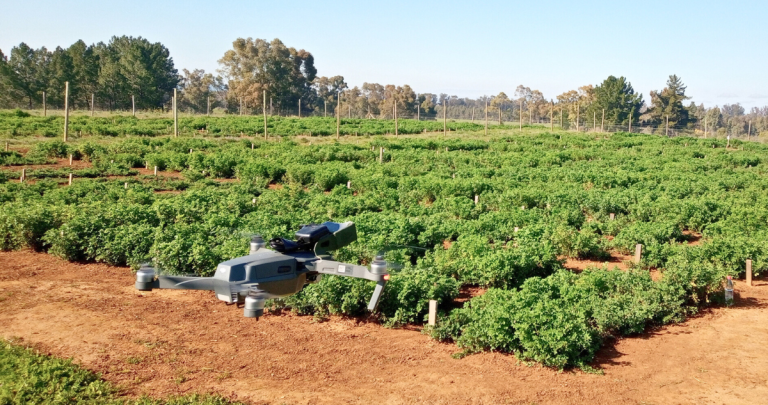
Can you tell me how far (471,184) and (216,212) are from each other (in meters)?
9.61

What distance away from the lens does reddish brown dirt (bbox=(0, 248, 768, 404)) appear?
8.28 metres

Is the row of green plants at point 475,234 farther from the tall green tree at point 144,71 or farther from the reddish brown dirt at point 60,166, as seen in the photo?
the tall green tree at point 144,71

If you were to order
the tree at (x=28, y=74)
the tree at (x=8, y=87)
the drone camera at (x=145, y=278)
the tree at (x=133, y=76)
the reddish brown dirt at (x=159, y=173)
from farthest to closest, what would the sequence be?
the tree at (x=133, y=76), the tree at (x=28, y=74), the tree at (x=8, y=87), the reddish brown dirt at (x=159, y=173), the drone camera at (x=145, y=278)

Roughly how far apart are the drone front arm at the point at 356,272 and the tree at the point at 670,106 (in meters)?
87.5

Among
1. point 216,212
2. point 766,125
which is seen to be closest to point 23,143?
point 216,212

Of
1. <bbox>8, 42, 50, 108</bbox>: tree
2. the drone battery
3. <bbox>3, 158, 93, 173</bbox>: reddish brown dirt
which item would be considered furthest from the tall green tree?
the drone battery

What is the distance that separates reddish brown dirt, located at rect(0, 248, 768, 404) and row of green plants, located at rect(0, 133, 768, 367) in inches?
16.5

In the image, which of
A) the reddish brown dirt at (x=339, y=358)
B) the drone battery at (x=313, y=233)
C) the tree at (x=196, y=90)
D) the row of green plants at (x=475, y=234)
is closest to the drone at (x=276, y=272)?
the drone battery at (x=313, y=233)

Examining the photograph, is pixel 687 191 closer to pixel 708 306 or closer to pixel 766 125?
pixel 708 306

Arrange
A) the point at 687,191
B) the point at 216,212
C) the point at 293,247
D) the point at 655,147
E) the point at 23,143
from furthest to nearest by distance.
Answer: the point at 655,147
the point at 23,143
the point at 687,191
the point at 216,212
the point at 293,247

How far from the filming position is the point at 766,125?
373ft

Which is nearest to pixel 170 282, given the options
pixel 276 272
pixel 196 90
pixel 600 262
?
pixel 276 272

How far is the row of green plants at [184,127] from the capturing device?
144ft

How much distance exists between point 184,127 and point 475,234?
4283 cm
